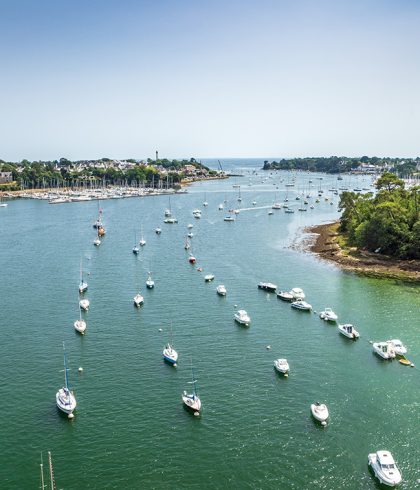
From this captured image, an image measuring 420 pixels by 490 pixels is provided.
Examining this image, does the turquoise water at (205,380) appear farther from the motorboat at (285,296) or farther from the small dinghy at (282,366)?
the motorboat at (285,296)

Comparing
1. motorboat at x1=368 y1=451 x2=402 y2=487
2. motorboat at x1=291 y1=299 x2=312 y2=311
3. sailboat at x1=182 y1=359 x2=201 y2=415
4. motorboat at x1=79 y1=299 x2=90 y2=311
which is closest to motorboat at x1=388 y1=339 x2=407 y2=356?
motorboat at x1=291 y1=299 x2=312 y2=311

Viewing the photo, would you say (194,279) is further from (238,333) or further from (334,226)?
(334,226)

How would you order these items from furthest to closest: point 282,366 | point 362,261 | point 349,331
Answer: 1. point 362,261
2. point 349,331
3. point 282,366

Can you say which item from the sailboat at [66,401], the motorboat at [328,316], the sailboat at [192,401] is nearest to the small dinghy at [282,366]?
the sailboat at [192,401]

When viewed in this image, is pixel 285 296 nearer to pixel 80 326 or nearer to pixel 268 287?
pixel 268 287

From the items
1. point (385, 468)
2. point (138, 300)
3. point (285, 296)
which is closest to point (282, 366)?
point (385, 468)

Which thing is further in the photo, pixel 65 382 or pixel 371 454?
pixel 65 382

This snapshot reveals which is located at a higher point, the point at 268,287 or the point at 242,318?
the point at 268,287

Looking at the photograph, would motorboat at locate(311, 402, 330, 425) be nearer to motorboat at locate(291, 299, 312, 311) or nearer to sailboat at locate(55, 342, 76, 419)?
sailboat at locate(55, 342, 76, 419)

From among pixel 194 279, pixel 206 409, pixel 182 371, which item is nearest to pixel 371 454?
pixel 206 409
